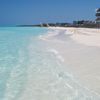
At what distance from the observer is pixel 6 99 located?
4.15 m

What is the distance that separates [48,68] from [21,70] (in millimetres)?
792

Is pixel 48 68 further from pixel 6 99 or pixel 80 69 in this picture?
pixel 6 99

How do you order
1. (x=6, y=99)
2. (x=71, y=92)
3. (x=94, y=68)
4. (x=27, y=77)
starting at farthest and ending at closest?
(x=94, y=68) < (x=27, y=77) < (x=71, y=92) < (x=6, y=99)

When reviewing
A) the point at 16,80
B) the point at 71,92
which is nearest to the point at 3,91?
the point at 16,80

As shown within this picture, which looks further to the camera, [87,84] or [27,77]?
[27,77]

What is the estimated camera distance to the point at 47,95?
433 cm

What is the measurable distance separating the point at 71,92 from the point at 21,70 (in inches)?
101

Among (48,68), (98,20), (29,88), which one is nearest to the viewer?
(29,88)

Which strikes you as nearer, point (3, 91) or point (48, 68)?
point (3, 91)

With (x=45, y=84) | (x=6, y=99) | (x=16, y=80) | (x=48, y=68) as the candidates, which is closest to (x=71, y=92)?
(x=45, y=84)

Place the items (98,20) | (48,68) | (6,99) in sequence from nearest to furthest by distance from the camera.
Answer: (6,99) < (48,68) < (98,20)

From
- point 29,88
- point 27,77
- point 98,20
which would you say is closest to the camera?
point 29,88

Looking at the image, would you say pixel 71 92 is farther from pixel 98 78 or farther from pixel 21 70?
pixel 21 70

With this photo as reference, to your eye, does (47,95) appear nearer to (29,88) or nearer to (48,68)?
(29,88)
